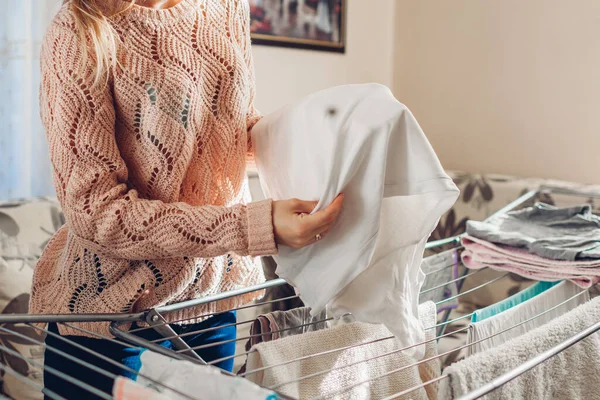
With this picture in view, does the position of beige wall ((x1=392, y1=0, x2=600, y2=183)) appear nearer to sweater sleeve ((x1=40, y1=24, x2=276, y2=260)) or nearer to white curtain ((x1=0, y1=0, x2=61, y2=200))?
white curtain ((x1=0, y1=0, x2=61, y2=200))

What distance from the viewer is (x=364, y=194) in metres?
0.78

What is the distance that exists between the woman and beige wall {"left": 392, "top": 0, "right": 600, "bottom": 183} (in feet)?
5.12

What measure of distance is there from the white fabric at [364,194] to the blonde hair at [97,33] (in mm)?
232

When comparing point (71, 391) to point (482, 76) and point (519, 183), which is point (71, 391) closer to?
point (519, 183)

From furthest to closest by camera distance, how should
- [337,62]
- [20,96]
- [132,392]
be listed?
[337,62], [20,96], [132,392]

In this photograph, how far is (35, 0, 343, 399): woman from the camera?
0.82 m

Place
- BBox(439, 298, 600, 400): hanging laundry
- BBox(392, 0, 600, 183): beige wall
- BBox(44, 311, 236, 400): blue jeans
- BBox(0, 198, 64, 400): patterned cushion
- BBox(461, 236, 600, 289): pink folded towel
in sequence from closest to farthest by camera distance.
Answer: BBox(439, 298, 600, 400): hanging laundry, BBox(44, 311, 236, 400): blue jeans, BBox(461, 236, 600, 289): pink folded towel, BBox(0, 198, 64, 400): patterned cushion, BBox(392, 0, 600, 183): beige wall

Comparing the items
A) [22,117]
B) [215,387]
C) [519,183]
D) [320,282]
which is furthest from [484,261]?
[22,117]

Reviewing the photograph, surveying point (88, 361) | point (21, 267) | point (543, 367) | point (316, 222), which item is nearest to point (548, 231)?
point (543, 367)

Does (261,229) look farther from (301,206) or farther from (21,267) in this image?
(21,267)

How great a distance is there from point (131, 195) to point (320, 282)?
26 cm

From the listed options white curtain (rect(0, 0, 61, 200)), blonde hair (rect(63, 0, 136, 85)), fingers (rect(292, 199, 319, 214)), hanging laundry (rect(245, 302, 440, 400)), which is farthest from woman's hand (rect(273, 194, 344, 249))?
white curtain (rect(0, 0, 61, 200))

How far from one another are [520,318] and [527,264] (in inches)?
7.0

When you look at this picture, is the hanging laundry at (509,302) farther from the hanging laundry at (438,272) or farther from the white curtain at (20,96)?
the white curtain at (20,96)
